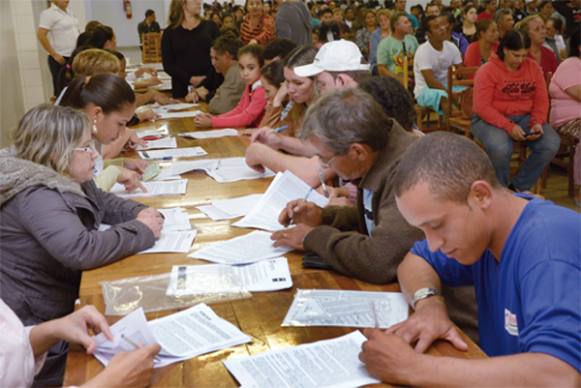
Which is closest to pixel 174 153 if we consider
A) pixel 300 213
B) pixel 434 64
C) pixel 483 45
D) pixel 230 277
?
pixel 300 213

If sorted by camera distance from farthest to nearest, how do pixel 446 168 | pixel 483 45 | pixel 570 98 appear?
pixel 483 45 < pixel 570 98 < pixel 446 168

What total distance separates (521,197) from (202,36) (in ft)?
13.5

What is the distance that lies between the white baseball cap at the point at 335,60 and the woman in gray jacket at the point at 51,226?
3.64ft

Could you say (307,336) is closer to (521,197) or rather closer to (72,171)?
(521,197)

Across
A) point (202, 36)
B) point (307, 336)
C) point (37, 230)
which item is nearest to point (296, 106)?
point (37, 230)

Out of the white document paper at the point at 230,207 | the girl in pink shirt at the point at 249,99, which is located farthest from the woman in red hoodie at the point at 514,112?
the white document paper at the point at 230,207

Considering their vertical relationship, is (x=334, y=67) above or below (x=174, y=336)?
above

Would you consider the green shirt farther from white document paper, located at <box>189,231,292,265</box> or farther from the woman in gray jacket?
the woman in gray jacket

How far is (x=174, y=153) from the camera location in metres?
3.26

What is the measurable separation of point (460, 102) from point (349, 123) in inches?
141

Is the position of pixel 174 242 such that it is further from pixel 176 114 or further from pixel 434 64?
pixel 434 64

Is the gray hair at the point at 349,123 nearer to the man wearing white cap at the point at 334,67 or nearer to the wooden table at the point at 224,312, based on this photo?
the wooden table at the point at 224,312

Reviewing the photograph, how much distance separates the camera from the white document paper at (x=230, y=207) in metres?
2.26

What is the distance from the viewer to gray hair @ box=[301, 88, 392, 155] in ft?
5.69
